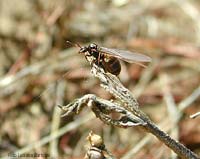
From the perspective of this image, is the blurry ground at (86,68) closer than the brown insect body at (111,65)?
No

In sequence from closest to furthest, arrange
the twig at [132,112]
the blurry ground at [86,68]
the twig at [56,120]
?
the twig at [132,112], the twig at [56,120], the blurry ground at [86,68]

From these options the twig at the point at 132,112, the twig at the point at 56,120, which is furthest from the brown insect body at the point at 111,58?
the twig at the point at 56,120

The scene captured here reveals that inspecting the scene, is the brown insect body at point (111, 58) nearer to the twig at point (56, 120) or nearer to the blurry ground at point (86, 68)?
the blurry ground at point (86, 68)

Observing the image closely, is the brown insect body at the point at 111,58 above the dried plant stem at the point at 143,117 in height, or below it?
above

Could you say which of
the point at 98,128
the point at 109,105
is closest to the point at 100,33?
the point at 98,128

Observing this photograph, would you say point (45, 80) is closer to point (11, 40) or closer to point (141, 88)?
point (11, 40)

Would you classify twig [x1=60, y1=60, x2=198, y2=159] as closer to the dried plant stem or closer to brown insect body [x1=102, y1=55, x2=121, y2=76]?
the dried plant stem

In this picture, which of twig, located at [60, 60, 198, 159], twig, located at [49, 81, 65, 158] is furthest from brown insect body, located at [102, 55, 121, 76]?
twig, located at [49, 81, 65, 158]

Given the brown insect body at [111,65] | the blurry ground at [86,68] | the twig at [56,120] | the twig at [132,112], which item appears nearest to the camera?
the twig at [132,112]

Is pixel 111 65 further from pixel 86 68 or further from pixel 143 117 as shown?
pixel 86 68
